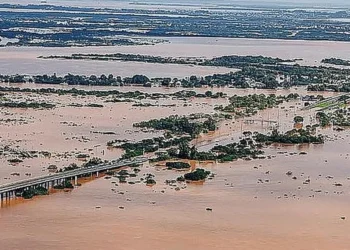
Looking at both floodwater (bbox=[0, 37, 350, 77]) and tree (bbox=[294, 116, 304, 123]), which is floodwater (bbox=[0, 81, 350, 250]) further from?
floodwater (bbox=[0, 37, 350, 77])

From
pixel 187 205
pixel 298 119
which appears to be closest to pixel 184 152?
pixel 187 205

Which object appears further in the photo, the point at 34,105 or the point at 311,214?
the point at 34,105

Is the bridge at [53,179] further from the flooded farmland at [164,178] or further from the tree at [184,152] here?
the tree at [184,152]

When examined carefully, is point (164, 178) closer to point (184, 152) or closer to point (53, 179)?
point (184, 152)

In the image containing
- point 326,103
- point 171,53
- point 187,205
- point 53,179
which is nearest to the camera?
point 187,205

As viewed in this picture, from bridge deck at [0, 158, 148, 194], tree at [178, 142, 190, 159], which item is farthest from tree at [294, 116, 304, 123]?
bridge deck at [0, 158, 148, 194]

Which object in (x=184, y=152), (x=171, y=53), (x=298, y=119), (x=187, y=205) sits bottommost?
(x=187, y=205)

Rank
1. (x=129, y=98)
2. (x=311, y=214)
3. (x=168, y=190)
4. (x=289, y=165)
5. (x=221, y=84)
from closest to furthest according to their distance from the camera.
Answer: (x=311, y=214) → (x=168, y=190) → (x=289, y=165) → (x=129, y=98) → (x=221, y=84)

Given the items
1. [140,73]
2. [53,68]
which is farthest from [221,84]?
[53,68]

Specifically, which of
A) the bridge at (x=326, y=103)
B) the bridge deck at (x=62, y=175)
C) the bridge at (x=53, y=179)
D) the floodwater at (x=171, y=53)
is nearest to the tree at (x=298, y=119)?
the bridge at (x=326, y=103)

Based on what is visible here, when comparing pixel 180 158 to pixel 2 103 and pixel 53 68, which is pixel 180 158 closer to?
pixel 2 103
